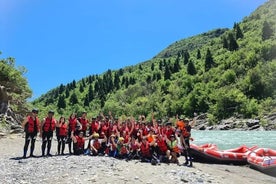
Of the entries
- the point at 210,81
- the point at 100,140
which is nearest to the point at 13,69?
the point at 100,140

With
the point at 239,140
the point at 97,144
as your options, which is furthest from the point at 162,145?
the point at 239,140

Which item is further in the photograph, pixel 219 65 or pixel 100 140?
pixel 219 65

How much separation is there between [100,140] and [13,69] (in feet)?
114

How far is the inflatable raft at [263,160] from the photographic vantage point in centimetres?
1931

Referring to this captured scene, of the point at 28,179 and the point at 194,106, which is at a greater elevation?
the point at 194,106

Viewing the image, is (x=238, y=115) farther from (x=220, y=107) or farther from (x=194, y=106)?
(x=194, y=106)

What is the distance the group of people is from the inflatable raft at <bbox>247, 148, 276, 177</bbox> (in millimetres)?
4316

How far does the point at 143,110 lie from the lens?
153125mm

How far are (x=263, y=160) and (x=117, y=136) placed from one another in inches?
333

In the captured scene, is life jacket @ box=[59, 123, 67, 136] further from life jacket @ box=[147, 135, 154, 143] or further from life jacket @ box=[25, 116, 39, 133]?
life jacket @ box=[147, 135, 154, 143]

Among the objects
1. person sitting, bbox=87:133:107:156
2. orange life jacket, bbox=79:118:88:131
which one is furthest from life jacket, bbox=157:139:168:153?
orange life jacket, bbox=79:118:88:131

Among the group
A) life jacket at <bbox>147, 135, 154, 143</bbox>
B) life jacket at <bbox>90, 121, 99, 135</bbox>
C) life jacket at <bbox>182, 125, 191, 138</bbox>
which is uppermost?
life jacket at <bbox>90, 121, 99, 135</bbox>

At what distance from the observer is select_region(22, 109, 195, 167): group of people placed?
57.1 feet

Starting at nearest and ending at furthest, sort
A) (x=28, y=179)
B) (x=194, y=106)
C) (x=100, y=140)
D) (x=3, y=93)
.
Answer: (x=28, y=179)
(x=100, y=140)
(x=3, y=93)
(x=194, y=106)
